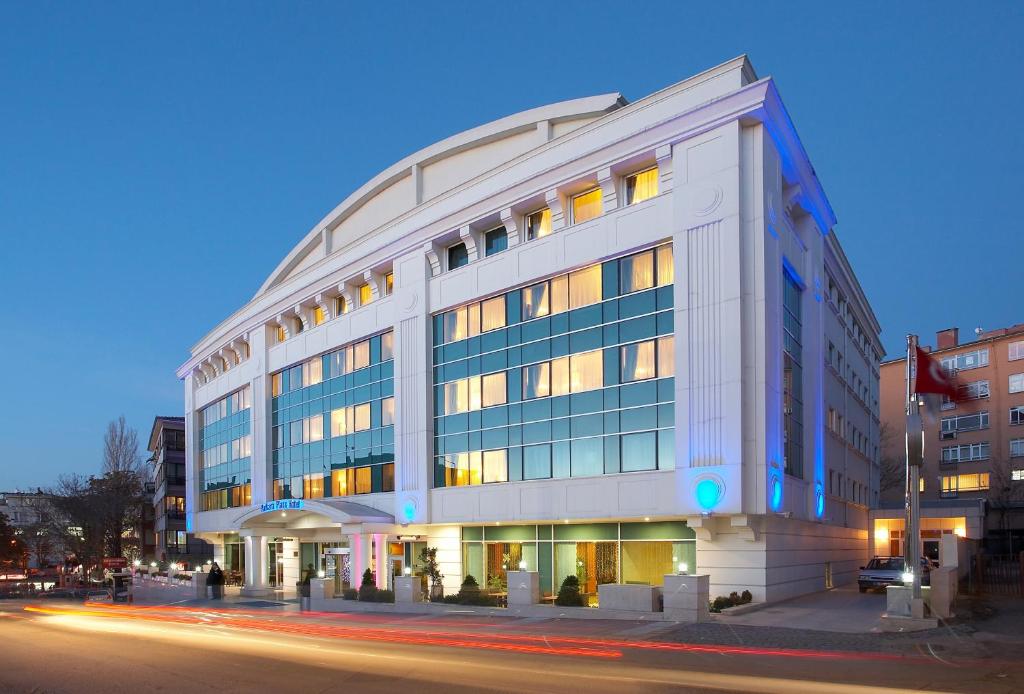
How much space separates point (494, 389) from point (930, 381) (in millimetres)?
18454

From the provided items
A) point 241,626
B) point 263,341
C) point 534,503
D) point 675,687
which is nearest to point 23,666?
point 241,626

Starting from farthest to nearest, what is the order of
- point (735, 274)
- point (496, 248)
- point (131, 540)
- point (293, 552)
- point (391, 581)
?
point (131, 540), point (293, 552), point (391, 581), point (496, 248), point (735, 274)

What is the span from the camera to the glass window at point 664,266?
31.7 m

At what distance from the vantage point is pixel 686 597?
82.6ft

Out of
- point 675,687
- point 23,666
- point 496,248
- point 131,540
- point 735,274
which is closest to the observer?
point 675,687

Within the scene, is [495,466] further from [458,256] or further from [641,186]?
[641,186]

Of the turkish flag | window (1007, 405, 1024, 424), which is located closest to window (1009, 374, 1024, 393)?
window (1007, 405, 1024, 424)

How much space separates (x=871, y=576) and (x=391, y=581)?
67.6 ft

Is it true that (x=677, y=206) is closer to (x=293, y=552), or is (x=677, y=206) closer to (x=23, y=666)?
(x=23, y=666)

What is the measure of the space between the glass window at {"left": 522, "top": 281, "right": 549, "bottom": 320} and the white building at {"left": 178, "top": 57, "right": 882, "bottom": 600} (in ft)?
0.28

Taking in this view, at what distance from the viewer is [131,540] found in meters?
106

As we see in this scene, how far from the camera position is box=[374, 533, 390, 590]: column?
42219 millimetres

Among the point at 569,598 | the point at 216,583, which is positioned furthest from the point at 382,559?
the point at 569,598

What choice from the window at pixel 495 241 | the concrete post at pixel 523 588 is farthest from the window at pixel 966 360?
the concrete post at pixel 523 588
